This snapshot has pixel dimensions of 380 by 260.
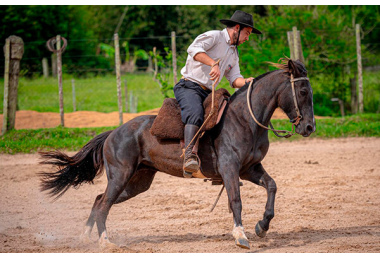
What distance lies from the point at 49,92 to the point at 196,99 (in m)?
15.2

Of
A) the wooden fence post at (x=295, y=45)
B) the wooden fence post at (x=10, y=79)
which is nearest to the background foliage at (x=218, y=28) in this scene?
the wooden fence post at (x=295, y=45)

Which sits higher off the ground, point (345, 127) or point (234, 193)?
point (234, 193)

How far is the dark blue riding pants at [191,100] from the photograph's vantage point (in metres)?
5.41

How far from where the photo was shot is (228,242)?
555cm

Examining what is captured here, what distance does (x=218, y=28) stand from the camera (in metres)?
27.2

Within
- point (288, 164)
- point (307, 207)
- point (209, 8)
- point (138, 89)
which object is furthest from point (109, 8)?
point (307, 207)

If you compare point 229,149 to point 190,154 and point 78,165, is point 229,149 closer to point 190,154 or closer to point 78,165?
point 190,154

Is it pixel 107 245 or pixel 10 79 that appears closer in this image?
pixel 107 245

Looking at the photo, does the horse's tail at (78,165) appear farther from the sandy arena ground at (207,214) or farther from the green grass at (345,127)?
the green grass at (345,127)

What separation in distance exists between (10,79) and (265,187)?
8.86m

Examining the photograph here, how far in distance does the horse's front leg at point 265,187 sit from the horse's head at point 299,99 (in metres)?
0.65

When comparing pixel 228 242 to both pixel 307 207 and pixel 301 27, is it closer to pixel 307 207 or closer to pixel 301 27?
pixel 307 207

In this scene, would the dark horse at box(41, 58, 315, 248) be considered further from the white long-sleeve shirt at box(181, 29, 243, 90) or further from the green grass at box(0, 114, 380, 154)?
the green grass at box(0, 114, 380, 154)

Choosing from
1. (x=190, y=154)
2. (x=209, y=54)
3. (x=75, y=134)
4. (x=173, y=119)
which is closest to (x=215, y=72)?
(x=209, y=54)
